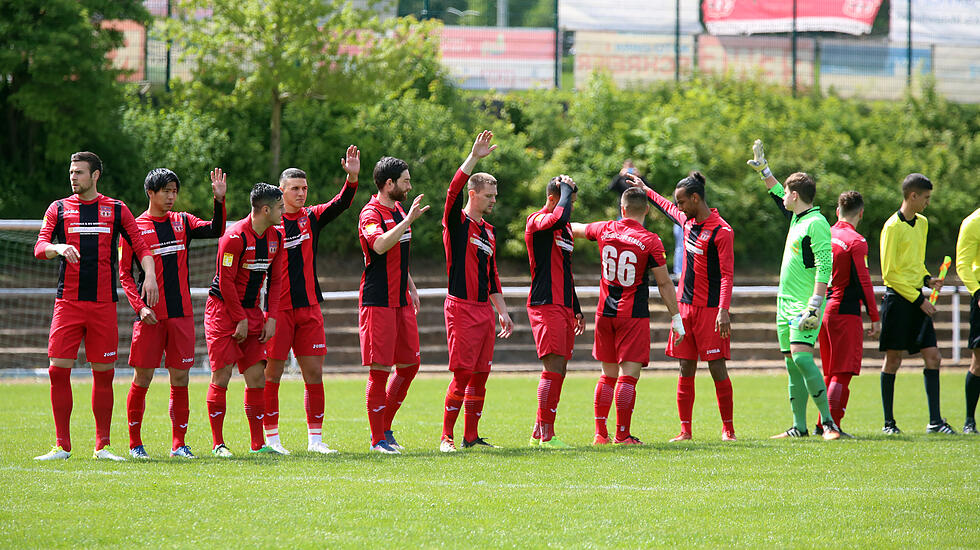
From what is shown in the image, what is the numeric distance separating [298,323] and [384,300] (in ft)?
2.45

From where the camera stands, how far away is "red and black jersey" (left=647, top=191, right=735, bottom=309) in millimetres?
8727

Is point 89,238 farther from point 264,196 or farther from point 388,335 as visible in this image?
point 388,335

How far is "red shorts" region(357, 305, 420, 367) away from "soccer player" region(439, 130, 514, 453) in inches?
13.0

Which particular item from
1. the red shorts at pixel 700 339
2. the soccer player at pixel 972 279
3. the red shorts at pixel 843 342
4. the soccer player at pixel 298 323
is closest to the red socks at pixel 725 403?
the red shorts at pixel 700 339

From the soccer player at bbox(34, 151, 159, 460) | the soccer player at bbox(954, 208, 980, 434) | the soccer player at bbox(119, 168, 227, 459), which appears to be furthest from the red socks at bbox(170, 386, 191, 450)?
the soccer player at bbox(954, 208, 980, 434)

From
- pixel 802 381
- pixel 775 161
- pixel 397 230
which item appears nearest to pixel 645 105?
pixel 775 161

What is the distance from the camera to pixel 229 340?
24.9 ft

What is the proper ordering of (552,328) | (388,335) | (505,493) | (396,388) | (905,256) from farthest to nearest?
(905,256), (552,328), (396,388), (388,335), (505,493)

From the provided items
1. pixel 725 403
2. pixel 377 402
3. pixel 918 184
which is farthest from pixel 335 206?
pixel 918 184

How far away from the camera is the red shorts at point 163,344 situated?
24.5 feet

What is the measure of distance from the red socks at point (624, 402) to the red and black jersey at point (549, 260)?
81 cm

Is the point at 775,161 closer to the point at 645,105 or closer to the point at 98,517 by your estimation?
the point at 645,105

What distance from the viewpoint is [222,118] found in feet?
69.2

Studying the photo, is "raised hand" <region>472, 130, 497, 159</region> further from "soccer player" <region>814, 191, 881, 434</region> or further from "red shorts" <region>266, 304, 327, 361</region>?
"soccer player" <region>814, 191, 881, 434</region>
